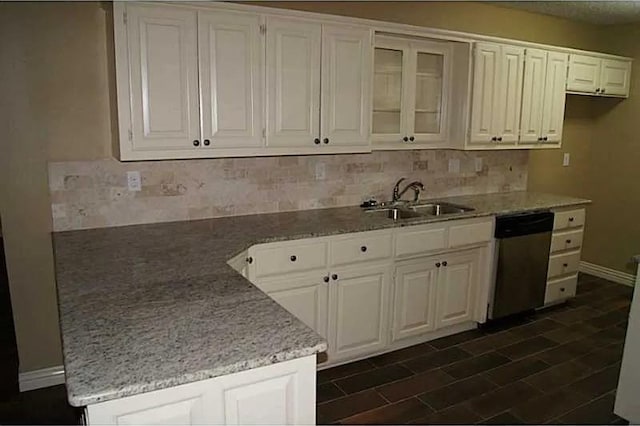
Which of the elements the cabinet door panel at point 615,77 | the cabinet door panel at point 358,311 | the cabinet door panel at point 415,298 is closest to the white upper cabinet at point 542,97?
the cabinet door panel at point 615,77

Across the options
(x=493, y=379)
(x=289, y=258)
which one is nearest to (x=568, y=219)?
(x=493, y=379)

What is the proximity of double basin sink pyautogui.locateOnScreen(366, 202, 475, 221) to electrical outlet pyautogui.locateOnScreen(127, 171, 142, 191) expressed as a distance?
1.60 meters

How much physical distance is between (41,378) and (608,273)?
17.3ft

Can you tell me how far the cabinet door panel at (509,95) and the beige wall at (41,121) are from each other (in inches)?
114

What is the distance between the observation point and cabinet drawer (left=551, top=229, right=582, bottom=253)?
400 cm

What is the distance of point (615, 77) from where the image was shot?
454cm

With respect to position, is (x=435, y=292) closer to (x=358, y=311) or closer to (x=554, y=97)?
(x=358, y=311)

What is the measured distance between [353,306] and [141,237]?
1.37 metres

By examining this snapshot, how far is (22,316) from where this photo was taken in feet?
9.20

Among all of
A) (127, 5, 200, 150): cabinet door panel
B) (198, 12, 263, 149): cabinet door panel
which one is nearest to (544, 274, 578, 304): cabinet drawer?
(198, 12, 263, 149): cabinet door panel

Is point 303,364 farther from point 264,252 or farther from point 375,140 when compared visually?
point 375,140

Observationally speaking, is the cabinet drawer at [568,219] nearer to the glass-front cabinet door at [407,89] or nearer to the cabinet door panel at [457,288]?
the cabinet door panel at [457,288]

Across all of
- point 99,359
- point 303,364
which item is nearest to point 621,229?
point 303,364

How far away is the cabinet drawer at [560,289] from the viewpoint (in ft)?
13.4
